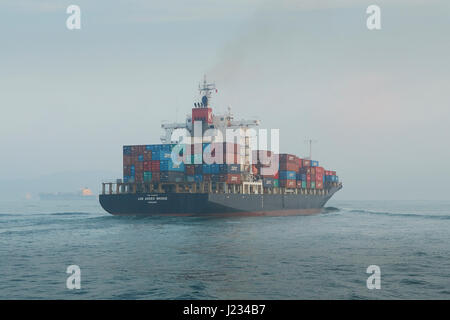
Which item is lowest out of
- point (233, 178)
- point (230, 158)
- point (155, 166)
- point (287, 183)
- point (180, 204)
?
point (180, 204)

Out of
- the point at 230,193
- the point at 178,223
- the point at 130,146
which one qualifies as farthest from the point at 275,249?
the point at 130,146

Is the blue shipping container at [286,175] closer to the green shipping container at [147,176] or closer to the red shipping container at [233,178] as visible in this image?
the red shipping container at [233,178]

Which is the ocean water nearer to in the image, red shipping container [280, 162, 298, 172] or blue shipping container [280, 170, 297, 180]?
blue shipping container [280, 170, 297, 180]

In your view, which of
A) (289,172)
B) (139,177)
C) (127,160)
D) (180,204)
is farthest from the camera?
(289,172)

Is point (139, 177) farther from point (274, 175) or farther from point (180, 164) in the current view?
point (274, 175)

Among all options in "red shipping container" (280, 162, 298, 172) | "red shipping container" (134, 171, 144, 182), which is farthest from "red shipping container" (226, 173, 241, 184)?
"red shipping container" (280, 162, 298, 172)

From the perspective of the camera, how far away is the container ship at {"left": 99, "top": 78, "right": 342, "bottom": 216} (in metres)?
62.6

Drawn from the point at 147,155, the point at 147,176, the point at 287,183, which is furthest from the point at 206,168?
the point at 287,183

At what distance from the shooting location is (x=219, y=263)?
28906 millimetres

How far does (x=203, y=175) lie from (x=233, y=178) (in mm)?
4285

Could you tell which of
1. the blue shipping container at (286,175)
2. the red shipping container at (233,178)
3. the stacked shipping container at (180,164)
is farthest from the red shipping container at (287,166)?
the red shipping container at (233,178)

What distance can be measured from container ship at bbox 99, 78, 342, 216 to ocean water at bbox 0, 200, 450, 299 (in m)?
14.6

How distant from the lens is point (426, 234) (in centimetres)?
4934

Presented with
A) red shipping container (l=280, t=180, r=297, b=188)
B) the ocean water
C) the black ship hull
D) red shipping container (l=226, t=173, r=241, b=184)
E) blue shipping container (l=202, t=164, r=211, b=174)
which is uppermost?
blue shipping container (l=202, t=164, r=211, b=174)
